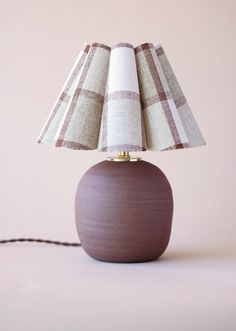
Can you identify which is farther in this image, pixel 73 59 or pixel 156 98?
pixel 73 59

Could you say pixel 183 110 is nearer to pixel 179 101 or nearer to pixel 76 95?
pixel 179 101

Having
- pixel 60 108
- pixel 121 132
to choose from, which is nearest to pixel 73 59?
pixel 60 108

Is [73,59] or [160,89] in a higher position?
[73,59]

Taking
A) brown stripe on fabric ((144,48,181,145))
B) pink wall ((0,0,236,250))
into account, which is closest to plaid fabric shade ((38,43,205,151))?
brown stripe on fabric ((144,48,181,145))

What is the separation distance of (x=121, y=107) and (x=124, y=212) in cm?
19

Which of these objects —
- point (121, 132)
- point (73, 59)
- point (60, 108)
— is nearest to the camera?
point (121, 132)

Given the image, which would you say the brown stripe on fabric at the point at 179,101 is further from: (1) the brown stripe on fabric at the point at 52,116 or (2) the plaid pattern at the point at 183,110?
(1) the brown stripe on fabric at the point at 52,116

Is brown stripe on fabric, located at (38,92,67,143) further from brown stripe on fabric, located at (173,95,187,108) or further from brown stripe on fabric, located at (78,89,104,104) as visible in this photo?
brown stripe on fabric, located at (173,95,187,108)

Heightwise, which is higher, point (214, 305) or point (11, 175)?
point (11, 175)

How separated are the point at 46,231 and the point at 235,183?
20.5 inches

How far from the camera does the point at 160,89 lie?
4.38ft

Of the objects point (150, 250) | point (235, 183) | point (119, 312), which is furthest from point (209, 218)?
point (119, 312)

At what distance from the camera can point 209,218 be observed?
1942 mm

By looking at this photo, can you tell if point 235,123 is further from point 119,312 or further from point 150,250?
point 119,312
